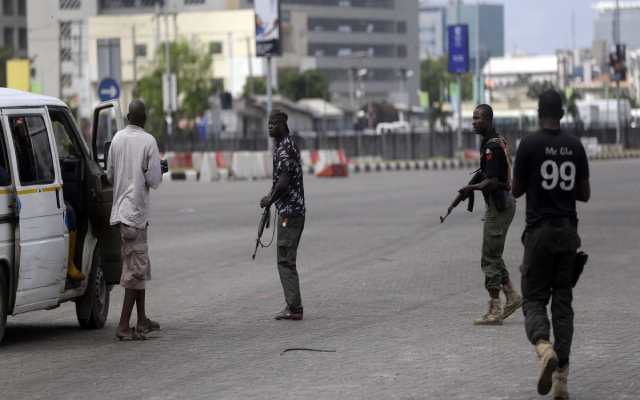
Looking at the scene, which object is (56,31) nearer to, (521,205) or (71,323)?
(521,205)

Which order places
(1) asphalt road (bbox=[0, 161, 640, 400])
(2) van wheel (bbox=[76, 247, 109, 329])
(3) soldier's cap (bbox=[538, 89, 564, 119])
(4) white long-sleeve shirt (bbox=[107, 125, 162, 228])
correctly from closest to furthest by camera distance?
(3) soldier's cap (bbox=[538, 89, 564, 119])
(1) asphalt road (bbox=[0, 161, 640, 400])
(4) white long-sleeve shirt (bbox=[107, 125, 162, 228])
(2) van wheel (bbox=[76, 247, 109, 329])

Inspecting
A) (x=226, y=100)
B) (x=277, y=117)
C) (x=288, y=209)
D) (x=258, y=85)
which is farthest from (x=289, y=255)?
(x=258, y=85)

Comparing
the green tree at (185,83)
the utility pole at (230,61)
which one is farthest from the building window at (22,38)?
the green tree at (185,83)

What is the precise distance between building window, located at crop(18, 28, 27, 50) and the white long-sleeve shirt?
13506 centimetres

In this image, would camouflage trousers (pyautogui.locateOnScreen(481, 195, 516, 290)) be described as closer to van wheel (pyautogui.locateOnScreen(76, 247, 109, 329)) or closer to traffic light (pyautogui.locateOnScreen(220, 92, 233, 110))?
van wheel (pyautogui.locateOnScreen(76, 247, 109, 329))

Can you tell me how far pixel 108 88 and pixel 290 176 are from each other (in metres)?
22.2

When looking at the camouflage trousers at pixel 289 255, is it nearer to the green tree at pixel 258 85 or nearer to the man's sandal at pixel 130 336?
the man's sandal at pixel 130 336

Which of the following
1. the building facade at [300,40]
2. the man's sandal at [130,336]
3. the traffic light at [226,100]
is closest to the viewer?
the man's sandal at [130,336]

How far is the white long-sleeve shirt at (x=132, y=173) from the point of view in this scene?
37.8 ft

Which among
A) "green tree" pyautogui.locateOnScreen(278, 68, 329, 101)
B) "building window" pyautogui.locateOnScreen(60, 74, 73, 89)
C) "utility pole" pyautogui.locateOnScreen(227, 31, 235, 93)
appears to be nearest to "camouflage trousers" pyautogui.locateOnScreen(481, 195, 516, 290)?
"utility pole" pyautogui.locateOnScreen(227, 31, 235, 93)

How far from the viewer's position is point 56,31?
13988 centimetres

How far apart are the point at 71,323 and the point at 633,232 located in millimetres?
12046

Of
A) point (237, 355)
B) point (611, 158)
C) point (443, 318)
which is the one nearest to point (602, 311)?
point (443, 318)

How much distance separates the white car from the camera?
36.4 ft
